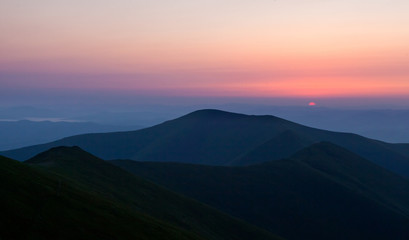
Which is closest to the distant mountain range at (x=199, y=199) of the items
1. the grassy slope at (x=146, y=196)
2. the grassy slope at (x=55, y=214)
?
the grassy slope at (x=55, y=214)

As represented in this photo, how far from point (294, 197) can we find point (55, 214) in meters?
105

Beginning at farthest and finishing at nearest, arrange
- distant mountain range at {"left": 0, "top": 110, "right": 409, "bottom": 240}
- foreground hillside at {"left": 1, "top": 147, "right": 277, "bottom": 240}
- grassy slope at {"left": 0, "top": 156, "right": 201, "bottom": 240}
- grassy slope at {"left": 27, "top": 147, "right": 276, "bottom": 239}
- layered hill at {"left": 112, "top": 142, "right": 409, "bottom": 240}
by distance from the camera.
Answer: layered hill at {"left": 112, "top": 142, "right": 409, "bottom": 240}
grassy slope at {"left": 27, "top": 147, "right": 276, "bottom": 239}
distant mountain range at {"left": 0, "top": 110, "right": 409, "bottom": 240}
foreground hillside at {"left": 1, "top": 147, "right": 277, "bottom": 240}
grassy slope at {"left": 0, "top": 156, "right": 201, "bottom": 240}

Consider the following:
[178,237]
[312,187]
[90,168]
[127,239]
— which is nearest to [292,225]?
[312,187]

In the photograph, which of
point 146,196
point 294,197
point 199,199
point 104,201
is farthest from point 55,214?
point 294,197

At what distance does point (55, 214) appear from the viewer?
36.2m

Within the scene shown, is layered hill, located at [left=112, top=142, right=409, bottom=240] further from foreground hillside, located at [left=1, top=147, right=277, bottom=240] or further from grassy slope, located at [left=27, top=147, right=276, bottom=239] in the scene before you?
foreground hillside, located at [left=1, top=147, right=277, bottom=240]

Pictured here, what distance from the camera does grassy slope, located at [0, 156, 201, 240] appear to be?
106ft

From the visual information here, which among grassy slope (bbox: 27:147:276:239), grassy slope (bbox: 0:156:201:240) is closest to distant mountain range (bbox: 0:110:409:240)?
grassy slope (bbox: 0:156:201:240)

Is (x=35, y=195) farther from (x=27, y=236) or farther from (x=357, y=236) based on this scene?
(x=357, y=236)

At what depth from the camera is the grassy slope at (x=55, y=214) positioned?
3225 centimetres

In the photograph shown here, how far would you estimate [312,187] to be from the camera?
138 m

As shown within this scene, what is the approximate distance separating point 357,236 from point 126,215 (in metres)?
92.2

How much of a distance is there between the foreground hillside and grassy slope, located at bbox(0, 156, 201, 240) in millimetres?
101

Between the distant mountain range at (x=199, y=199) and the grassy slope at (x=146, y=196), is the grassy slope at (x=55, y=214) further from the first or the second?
the grassy slope at (x=146, y=196)
